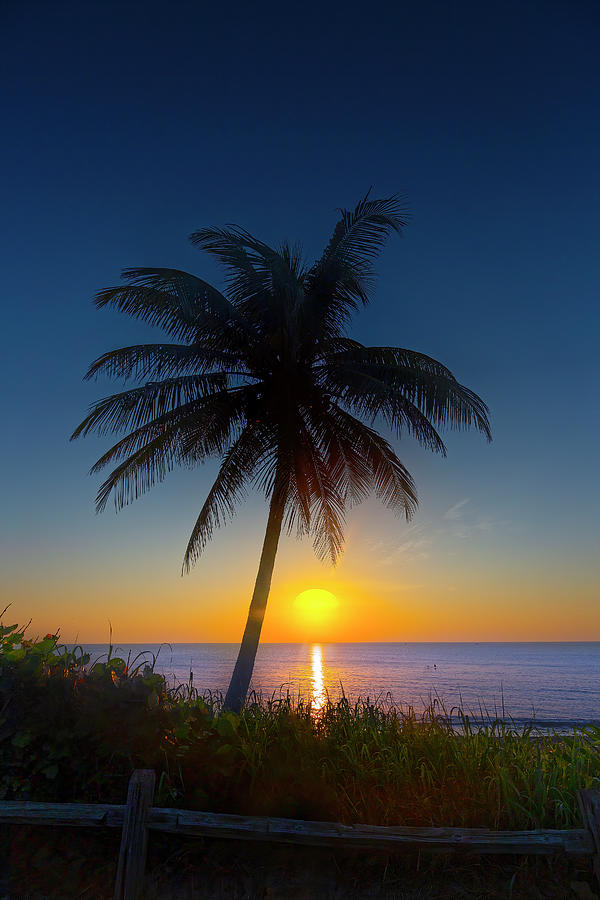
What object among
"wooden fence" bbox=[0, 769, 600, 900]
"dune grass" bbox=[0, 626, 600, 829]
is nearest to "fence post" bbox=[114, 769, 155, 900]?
"wooden fence" bbox=[0, 769, 600, 900]

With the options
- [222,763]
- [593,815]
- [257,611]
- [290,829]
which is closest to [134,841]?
[290,829]

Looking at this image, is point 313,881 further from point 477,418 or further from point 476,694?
point 476,694

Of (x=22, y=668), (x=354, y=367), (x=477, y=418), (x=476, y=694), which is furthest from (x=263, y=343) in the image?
(x=476, y=694)

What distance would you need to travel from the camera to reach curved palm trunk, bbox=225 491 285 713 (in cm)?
1032

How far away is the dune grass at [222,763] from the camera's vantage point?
4.60 m

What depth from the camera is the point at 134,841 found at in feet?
12.6

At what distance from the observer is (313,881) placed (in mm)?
4465

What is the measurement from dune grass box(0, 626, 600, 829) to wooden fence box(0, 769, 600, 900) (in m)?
0.56

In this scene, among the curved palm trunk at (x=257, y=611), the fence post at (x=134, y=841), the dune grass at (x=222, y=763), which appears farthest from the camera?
the curved palm trunk at (x=257, y=611)

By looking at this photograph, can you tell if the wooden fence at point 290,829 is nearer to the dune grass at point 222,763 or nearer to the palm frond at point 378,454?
the dune grass at point 222,763

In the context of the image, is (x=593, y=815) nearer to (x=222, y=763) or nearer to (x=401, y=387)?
(x=222, y=763)

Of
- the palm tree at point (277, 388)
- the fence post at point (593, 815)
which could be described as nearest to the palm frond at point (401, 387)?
the palm tree at point (277, 388)

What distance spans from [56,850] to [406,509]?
9634mm

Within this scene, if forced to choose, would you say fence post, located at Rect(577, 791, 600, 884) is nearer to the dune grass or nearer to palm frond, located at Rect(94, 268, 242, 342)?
the dune grass
